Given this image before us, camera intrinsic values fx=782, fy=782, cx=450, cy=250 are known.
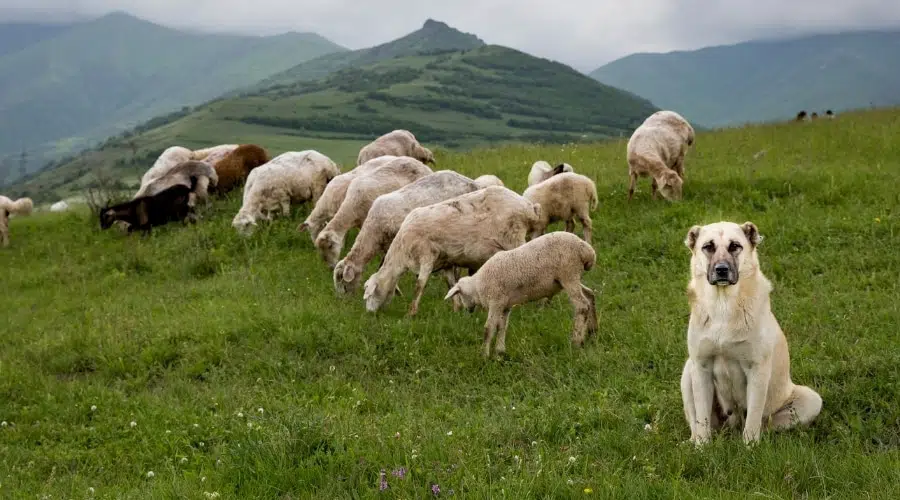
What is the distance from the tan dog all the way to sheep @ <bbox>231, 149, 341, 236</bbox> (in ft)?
40.5

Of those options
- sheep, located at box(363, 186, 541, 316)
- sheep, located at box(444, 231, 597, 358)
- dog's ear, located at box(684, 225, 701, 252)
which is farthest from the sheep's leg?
dog's ear, located at box(684, 225, 701, 252)

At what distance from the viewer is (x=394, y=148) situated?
19.0 metres

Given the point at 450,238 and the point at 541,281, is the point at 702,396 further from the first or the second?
the point at 450,238

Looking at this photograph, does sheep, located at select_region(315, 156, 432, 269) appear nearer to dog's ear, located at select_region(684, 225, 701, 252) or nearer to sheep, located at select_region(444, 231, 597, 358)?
sheep, located at select_region(444, 231, 597, 358)

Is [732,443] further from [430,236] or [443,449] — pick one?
[430,236]

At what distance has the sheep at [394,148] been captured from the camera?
62.1ft

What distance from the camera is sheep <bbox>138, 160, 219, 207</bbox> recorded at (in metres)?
19.0

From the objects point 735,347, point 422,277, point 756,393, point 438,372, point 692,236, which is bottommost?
point 438,372

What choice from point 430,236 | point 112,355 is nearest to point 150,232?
point 112,355

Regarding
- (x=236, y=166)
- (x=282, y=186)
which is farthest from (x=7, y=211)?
(x=282, y=186)

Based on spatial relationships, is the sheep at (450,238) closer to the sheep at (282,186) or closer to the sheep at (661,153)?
the sheep at (661,153)

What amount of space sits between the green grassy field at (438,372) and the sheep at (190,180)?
2.18m

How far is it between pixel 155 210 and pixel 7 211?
4864 millimetres

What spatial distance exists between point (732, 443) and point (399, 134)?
1479 cm
